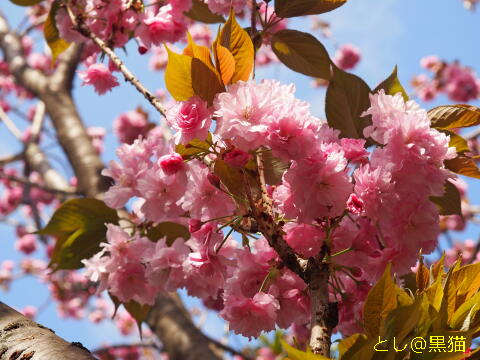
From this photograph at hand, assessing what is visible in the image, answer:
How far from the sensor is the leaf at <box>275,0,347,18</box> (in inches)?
46.4

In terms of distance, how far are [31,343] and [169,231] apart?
52 cm

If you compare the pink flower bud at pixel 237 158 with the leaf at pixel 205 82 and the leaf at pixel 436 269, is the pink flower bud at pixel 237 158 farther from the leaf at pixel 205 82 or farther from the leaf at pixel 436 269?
the leaf at pixel 436 269

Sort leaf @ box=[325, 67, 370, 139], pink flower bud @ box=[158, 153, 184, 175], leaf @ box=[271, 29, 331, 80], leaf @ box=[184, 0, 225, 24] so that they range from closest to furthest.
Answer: pink flower bud @ box=[158, 153, 184, 175]
leaf @ box=[325, 67, 370, 139]
leaf @ box=[271, 29, 331, 80]
leaf @ box=[184, 0, 225, 24]

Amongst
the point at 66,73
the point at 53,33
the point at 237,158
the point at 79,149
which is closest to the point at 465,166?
the point at 237,158

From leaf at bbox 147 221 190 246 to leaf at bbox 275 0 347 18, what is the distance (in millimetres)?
574

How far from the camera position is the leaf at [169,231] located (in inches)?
50.1

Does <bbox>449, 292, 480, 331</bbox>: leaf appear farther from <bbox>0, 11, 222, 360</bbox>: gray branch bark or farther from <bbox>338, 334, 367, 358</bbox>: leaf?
<bbox>0, 11, 222, 360</bbox>: gray branch bark

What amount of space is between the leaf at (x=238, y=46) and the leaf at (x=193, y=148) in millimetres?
131

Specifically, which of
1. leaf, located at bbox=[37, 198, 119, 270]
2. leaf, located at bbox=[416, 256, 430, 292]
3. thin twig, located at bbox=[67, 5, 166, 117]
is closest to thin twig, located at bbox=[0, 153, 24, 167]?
thin twig, located at bbox=[67, 5, 166, 117]

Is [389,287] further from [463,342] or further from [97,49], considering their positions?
[97,49]

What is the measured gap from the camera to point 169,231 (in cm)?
128

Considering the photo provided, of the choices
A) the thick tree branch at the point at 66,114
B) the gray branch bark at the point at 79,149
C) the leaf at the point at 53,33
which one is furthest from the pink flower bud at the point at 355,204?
the thick tree branch at the point at 66,114

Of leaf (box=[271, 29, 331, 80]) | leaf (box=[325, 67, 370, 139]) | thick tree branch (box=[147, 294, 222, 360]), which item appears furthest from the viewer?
thick tree branch (box=[147, 294, 222, 360])

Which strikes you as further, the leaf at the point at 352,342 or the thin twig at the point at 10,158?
the thin twig at the point at 10,158
